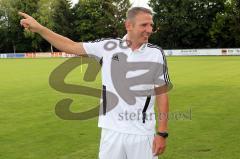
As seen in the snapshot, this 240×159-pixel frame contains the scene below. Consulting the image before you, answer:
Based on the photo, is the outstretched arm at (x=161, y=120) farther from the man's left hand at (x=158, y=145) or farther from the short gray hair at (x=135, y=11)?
the short gray hair at (x=135, y=11)

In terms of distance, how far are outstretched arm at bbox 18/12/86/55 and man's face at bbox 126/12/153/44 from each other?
59cm

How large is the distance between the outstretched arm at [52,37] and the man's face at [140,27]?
59 centimetres

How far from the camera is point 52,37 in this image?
4.93m

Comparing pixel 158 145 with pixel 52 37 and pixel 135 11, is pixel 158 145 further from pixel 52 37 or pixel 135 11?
Answer: pixel 52 37

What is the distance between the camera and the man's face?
15.4ft

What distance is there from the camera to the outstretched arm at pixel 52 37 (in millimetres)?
4785

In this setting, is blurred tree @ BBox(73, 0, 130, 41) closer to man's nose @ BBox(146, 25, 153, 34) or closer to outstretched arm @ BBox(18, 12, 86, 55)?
outstretched arm @ BBox(18, 12, 86, 55)

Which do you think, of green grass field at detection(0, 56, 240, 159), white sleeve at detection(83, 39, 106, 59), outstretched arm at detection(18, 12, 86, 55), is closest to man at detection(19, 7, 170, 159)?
outstretched arm at detection(18, 12, 86, 55)

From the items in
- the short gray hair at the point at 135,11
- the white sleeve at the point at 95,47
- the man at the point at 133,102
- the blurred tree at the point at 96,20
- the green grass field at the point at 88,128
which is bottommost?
the green grass field at the point at 88,128

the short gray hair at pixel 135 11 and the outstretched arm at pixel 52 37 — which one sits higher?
the short gray hair at pixel 135 11

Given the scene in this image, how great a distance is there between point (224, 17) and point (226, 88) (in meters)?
61.6

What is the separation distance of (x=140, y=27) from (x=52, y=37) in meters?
0.89

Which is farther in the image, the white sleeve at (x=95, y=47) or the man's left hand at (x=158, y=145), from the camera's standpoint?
the white sleeve at (x=95, y=47)

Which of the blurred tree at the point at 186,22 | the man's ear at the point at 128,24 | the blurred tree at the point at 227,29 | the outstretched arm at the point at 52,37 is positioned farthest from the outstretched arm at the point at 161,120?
the blurred tree at the point at 186,22
